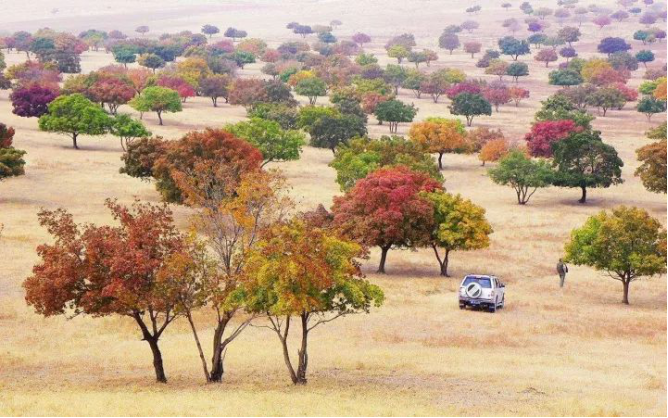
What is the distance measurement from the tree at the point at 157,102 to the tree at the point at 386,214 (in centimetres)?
7369

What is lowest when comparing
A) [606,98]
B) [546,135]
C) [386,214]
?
[606,98]

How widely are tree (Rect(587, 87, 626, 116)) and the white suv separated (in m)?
120

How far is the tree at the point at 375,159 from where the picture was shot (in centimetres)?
7956

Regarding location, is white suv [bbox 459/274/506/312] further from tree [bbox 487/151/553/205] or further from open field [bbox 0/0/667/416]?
tree [bbox 487/151/553/205]

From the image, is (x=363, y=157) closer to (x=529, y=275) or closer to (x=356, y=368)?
(x=529, y=275)

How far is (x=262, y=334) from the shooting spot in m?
44.3

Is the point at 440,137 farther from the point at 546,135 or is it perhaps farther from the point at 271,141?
the point at 271,141

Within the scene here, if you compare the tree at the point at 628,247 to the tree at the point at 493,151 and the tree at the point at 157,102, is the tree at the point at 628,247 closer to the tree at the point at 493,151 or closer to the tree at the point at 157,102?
the tree at the point at 493,151

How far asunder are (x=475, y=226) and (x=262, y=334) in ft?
68.1

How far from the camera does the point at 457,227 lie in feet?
199

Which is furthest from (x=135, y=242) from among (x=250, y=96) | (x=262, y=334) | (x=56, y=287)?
(x=250, y=96)

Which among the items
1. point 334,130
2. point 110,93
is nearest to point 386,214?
point 334,130

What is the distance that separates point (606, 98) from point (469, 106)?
30297 mm

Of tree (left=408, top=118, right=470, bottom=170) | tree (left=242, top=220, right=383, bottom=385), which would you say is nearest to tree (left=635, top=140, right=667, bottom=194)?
tree (left=408, top=118, right=470, bottom=170)
